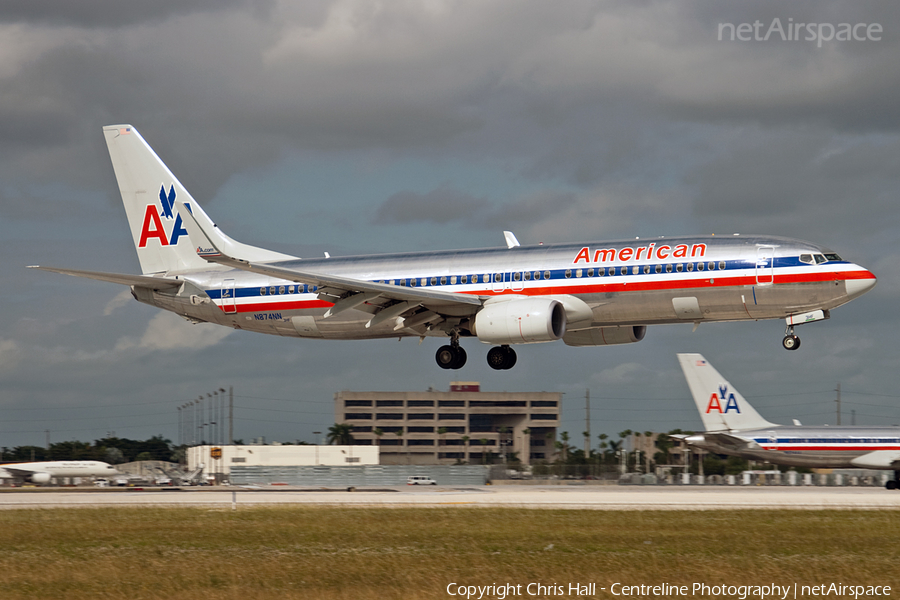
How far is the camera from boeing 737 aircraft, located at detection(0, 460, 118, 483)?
94.1 meters

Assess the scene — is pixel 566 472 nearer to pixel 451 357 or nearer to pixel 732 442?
pixel 732 442

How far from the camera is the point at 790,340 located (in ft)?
124

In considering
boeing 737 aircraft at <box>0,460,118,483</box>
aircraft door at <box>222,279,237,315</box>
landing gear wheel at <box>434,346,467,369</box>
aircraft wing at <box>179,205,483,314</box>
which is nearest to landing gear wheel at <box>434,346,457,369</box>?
landing gear wheel at <box>434,346,467,369</box>

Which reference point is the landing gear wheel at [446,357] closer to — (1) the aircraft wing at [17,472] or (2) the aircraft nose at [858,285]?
(2) the aircraft nose at [858,285]

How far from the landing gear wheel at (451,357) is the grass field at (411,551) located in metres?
11.5

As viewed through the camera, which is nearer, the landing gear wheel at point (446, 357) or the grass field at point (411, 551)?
the grass field at point (411, 551)

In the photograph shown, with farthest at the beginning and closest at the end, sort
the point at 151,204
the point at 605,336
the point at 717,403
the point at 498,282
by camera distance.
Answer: the point at 717,403
the point at 151,204
the point at 605,336
the point at 498,282

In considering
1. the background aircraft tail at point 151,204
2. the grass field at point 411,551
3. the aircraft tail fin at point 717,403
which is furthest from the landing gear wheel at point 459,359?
the aircraft tail fin at point 717,403

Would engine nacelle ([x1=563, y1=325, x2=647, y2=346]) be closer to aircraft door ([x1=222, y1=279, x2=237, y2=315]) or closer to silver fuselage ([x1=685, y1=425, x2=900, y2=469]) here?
aircraft door ([x1=222, y1=279, x2=237, y2=315])

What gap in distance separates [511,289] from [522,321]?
2.25 metres

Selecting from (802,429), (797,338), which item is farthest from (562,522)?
(802,429)

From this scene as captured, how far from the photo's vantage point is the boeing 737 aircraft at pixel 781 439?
198 feet

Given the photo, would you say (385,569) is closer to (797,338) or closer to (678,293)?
(678,293)

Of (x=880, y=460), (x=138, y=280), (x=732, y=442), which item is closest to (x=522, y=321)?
(x=138, y=280)
